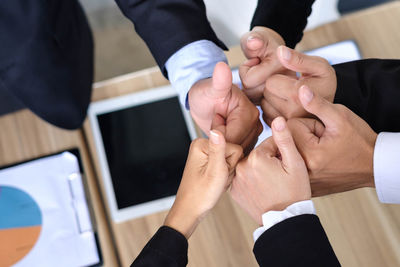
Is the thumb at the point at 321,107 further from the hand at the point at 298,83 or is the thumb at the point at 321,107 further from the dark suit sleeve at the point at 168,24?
the dark suit sleeve at the point at 168,24

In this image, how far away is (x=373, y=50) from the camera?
0.90 m

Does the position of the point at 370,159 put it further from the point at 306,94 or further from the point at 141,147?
the point at 141,147

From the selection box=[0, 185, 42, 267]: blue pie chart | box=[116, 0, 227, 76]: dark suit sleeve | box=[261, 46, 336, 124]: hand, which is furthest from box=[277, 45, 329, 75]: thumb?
box=[0, 185, 42, 267]: blue pie chart

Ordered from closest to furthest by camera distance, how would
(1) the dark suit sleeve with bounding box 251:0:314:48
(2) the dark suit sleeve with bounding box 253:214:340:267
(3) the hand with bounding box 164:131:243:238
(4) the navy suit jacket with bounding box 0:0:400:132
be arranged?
(2) the dark suit sleeve with bounding box 253:214:340:267 < (3) the hand with bounding box 164:131:243:238 < (4) the navy suit jacket with bounding box 0:0:400:132 < (1) the dark suit sleeve with bounding box 251:0:314:48

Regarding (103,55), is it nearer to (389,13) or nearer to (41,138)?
(41,138)

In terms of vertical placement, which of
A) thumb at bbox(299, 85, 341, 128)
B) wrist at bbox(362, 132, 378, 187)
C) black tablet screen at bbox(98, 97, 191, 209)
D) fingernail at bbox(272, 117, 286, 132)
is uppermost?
thumb at bbox(299, 85, 341, 128)

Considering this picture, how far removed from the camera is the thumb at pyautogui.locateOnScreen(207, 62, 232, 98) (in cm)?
62

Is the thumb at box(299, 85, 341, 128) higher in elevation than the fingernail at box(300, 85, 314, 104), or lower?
lower

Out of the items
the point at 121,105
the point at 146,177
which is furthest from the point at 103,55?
the point at 146,177

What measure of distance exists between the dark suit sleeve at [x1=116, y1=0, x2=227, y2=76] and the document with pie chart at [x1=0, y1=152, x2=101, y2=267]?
0.35 meters

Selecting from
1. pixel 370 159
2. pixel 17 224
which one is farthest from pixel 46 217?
pixel 370 159

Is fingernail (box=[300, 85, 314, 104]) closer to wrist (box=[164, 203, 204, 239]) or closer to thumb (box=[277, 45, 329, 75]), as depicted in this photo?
thumb (box=[277, 45, 329, 75])

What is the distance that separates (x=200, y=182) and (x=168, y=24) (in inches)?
14.5

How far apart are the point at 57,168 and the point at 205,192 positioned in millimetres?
438
